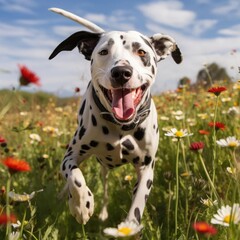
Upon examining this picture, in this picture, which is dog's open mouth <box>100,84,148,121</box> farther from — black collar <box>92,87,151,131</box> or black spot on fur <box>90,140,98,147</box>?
black spot on fur <box>90,140,98,147</box>

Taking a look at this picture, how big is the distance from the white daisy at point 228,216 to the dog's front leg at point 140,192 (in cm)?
110

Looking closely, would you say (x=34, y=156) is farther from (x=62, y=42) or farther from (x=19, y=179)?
(x=62, y=42)

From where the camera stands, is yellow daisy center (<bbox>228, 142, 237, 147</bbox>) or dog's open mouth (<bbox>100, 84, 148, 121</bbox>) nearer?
yellow daisy center (<bbox>228, 142, 237, 147</bbox>)

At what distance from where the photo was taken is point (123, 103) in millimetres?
3150

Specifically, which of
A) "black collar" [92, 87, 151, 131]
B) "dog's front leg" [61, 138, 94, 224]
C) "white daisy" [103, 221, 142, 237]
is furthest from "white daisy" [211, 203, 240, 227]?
"black collar" [92, 87, 151, 131]

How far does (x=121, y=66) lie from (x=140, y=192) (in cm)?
98

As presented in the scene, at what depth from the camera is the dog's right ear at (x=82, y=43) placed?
3646 mm

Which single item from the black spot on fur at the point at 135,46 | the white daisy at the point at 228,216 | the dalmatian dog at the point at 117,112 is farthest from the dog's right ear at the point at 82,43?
the white daisy at the point at 228,216

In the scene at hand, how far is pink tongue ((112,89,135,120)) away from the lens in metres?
3.12

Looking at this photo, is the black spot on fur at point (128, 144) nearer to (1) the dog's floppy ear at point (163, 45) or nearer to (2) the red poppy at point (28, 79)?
(1) the dog's floppy ear at point (163, 45)

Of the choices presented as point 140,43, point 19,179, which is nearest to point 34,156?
point 19,179

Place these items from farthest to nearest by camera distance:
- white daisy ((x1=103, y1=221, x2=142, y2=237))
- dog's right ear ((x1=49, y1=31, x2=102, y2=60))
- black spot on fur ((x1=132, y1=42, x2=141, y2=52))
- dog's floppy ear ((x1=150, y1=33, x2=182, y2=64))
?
dog's floppy ear ((x1=150, y1=33, x2=182, y2=64)) → dog's right ear ((x1=49, y1=31, x2=102, y2=60)) → black spot on fur ((x1=132, y1=42, x2=141, y2=52)) → white daisy ((x1=103, y1=221, x2=142, y2=237))

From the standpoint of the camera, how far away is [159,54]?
3.80 meters

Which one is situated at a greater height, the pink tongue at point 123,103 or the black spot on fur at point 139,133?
Result: the pink tongue at point 123,103
